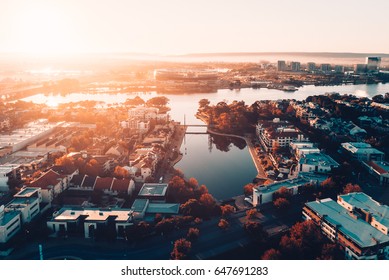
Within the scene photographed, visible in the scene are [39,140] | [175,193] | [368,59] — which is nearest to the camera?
[175,193]

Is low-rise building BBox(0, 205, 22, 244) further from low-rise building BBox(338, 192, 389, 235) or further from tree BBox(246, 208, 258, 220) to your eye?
low-rise building BBox(338, 192, 389, 235)

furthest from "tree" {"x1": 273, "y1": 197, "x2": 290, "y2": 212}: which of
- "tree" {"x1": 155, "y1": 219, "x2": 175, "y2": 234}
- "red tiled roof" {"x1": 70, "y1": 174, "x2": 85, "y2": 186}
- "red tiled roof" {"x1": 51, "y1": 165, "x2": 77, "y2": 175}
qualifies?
"red tiled roof" {"x1": 51, "y1": 165, "x2": 77, "y2": 175}

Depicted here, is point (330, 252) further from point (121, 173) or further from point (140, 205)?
point (121, 173)

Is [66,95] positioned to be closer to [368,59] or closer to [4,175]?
[4,175]

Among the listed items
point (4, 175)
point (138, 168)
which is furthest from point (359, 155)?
point (4, 175)

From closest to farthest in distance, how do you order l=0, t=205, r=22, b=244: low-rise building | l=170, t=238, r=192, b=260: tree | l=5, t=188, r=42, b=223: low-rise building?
1. l=170, t=238, r=192, b=260: tree
2. l=0, t=205, r=22, b=244: low-rise building
3. l=5, t=188, r=42, b=223: low-rise building

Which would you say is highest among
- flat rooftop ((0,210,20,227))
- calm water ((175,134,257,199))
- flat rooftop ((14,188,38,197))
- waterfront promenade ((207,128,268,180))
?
flat rooftop ((14,188,38,197))

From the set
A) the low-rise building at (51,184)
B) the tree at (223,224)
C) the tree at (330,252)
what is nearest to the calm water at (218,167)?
the tree at (223,224)
